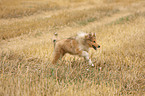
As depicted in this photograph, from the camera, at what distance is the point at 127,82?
4.40 metres

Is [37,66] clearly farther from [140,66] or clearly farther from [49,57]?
[140,66]

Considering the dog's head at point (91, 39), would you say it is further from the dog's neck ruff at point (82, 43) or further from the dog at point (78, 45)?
the dog's neck ruff at point (82, 43)

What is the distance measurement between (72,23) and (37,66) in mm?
8064

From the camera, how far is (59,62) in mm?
4883

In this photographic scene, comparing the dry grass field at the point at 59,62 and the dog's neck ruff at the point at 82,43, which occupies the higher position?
the dog's neck ruff at the point at 82,43

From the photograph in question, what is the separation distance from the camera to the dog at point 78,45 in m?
4.47

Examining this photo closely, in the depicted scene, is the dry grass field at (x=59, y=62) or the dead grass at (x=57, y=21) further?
the dead grass at (x=57, y=21)

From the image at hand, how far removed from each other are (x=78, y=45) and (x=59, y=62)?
0.79 meters

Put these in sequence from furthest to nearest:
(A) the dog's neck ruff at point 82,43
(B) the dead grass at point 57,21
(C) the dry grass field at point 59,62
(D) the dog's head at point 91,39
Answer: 1. (B) the dead grass at point 57,21
2. (A) the dog's neck ruff at point 82,43
3. (D) the dog's head at point 91,39
4. (C) the dry grass field at point 59,62

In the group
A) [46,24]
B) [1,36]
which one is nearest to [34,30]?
[46,24]

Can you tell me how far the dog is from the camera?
447 centimetres

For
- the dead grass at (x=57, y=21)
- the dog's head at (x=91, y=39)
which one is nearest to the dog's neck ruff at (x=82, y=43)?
the dog's head at (x=91, y=39)

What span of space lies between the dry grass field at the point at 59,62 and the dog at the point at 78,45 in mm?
311

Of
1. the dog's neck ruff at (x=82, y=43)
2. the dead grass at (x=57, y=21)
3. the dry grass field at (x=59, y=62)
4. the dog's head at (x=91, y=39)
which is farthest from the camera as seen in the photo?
the dead grass at (x=57, y=21)
